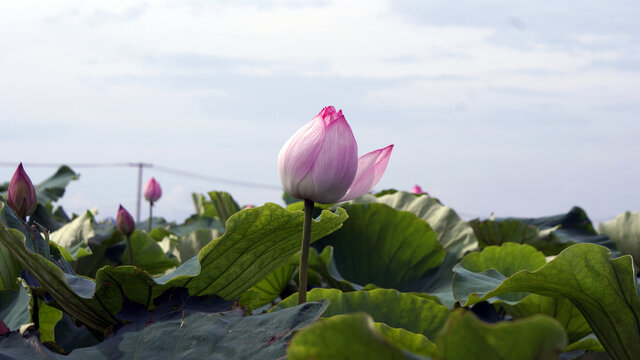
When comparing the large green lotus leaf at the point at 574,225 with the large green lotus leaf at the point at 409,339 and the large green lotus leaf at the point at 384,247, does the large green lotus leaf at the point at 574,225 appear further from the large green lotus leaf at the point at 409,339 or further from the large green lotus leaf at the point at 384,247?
the large green lotus leaf at the point at 409,339

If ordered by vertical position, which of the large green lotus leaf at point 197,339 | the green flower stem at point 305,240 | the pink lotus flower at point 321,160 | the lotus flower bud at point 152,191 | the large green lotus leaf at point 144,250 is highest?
the pink lotus flower at point 321,160

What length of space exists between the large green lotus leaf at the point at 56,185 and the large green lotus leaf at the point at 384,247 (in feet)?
4.55

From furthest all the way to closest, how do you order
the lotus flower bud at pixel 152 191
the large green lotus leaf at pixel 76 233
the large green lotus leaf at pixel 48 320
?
the lotus flower bud at pixel 152 191 → the large green lotus leaf at pixel 76 233 → the large green lotus leaf at pixel 48 320

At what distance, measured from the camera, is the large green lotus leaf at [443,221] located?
129 centimetres

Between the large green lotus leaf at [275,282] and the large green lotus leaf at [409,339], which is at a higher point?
the large green lotus leaf at [409,339]

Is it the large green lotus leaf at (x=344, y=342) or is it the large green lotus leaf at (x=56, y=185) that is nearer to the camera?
the large green lotus leaf at (x=344, y=342)

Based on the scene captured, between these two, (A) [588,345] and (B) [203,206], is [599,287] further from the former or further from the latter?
(B) [203,206]

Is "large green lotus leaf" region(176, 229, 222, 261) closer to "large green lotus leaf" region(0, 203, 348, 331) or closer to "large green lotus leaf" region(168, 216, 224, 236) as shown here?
"large green lotus leaf" region(168, 216, 224, 236)

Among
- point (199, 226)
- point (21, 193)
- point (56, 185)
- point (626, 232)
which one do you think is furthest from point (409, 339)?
point (56, 185)

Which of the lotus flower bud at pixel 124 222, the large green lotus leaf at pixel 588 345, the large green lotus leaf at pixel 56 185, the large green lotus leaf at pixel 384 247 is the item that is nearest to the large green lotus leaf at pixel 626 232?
the large green lotus leaf at pixel 384 247

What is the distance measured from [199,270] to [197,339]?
0.26 feet

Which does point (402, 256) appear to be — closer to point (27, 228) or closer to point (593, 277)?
point (593, 277)

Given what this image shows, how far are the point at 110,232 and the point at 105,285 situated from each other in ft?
2.72

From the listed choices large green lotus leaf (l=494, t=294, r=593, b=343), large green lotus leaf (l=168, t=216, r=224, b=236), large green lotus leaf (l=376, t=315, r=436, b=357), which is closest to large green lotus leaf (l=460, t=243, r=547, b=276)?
large green lotus leaf (l=494, t=294, r=593, b=343)
